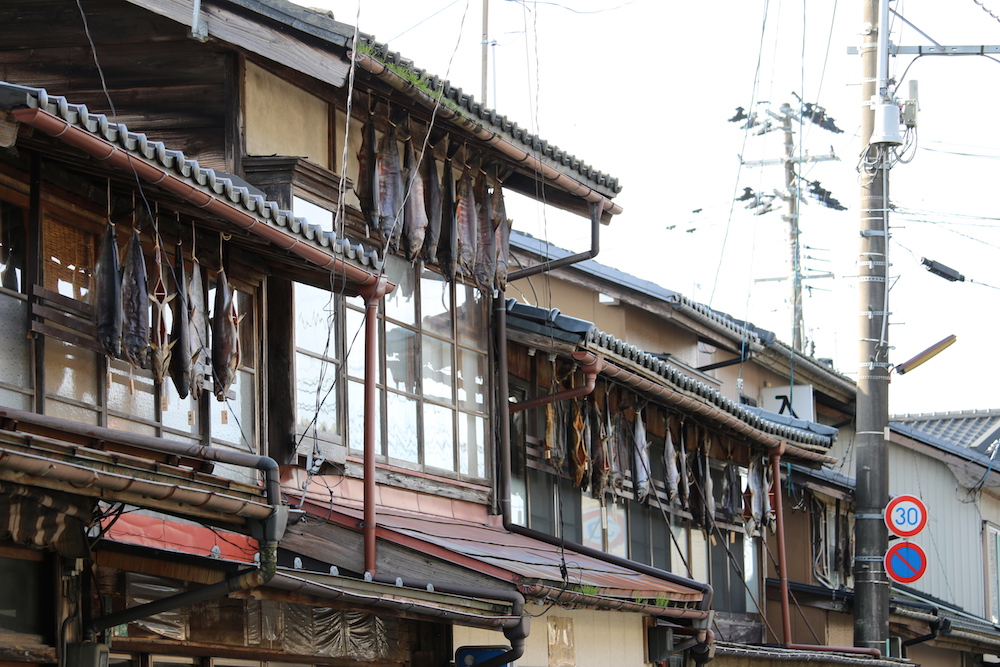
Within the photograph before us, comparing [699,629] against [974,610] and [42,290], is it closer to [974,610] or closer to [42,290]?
[42,290]

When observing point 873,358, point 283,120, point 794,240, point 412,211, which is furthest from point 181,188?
point 794,240

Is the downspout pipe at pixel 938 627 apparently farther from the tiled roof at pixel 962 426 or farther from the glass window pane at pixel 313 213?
the glass window pane at pixel 313 213

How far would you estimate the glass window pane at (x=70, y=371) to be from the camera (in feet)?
31.4

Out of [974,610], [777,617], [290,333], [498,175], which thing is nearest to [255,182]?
[290,333]

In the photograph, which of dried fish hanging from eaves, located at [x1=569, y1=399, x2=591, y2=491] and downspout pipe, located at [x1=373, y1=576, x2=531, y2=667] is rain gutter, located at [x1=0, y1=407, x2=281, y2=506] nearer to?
downspout pipe, located at [x1=373, y1=576, x2=531, y2=667]

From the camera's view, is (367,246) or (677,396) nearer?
(367,246)

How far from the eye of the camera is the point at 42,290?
952cm

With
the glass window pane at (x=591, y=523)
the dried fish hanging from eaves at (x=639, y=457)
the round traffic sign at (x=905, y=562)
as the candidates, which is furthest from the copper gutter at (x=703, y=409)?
the round traffic sign at (x=905, y=562)

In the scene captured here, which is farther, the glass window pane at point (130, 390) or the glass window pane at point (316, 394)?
the glass window pane at point (316, 394)

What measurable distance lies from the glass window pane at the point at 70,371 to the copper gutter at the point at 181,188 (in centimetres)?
139

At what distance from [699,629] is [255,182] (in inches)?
299

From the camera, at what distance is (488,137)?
565 inches

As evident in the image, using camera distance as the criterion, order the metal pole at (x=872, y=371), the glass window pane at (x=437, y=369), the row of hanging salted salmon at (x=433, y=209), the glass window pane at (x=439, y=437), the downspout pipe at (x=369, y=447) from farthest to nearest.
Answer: the metal pole at (x=872, y=371)
the glass window pane at (x=437, y=369)
the glass window pane at (x=439, y=437)
the row of hanging salted salmon at (x=433, y=209)
the downspout pipe at (x=369, y=447)

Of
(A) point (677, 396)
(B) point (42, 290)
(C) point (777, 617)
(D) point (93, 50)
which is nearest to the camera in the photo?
(B) point (42, 290)
